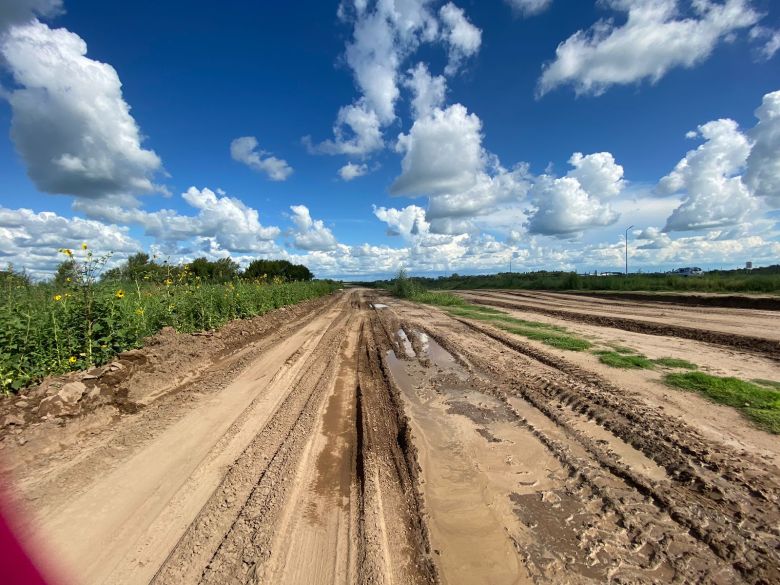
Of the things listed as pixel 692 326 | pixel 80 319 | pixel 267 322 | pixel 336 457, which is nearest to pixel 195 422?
pixel 336 457

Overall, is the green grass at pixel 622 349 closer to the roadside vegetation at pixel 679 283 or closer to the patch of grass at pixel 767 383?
the patch of grass at pixel 767 383

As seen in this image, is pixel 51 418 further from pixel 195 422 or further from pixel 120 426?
pixel 195 422

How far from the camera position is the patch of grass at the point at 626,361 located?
713cm

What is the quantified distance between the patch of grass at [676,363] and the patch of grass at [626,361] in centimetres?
19

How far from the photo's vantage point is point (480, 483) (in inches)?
137

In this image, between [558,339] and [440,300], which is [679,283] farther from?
[558,339]

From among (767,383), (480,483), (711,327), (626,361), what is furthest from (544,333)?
(480,483)

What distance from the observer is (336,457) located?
3.96 m

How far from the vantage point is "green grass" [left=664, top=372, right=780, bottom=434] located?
14.9 ft

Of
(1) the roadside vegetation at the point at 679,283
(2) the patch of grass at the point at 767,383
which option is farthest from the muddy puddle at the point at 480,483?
(1) the roadside vegetation at the point at 679,283

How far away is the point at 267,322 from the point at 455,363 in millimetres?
8595

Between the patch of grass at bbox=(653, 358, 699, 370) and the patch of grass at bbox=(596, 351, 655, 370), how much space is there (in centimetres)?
19

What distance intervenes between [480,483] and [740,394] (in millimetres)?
4622

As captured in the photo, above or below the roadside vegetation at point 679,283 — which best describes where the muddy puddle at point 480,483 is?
below
